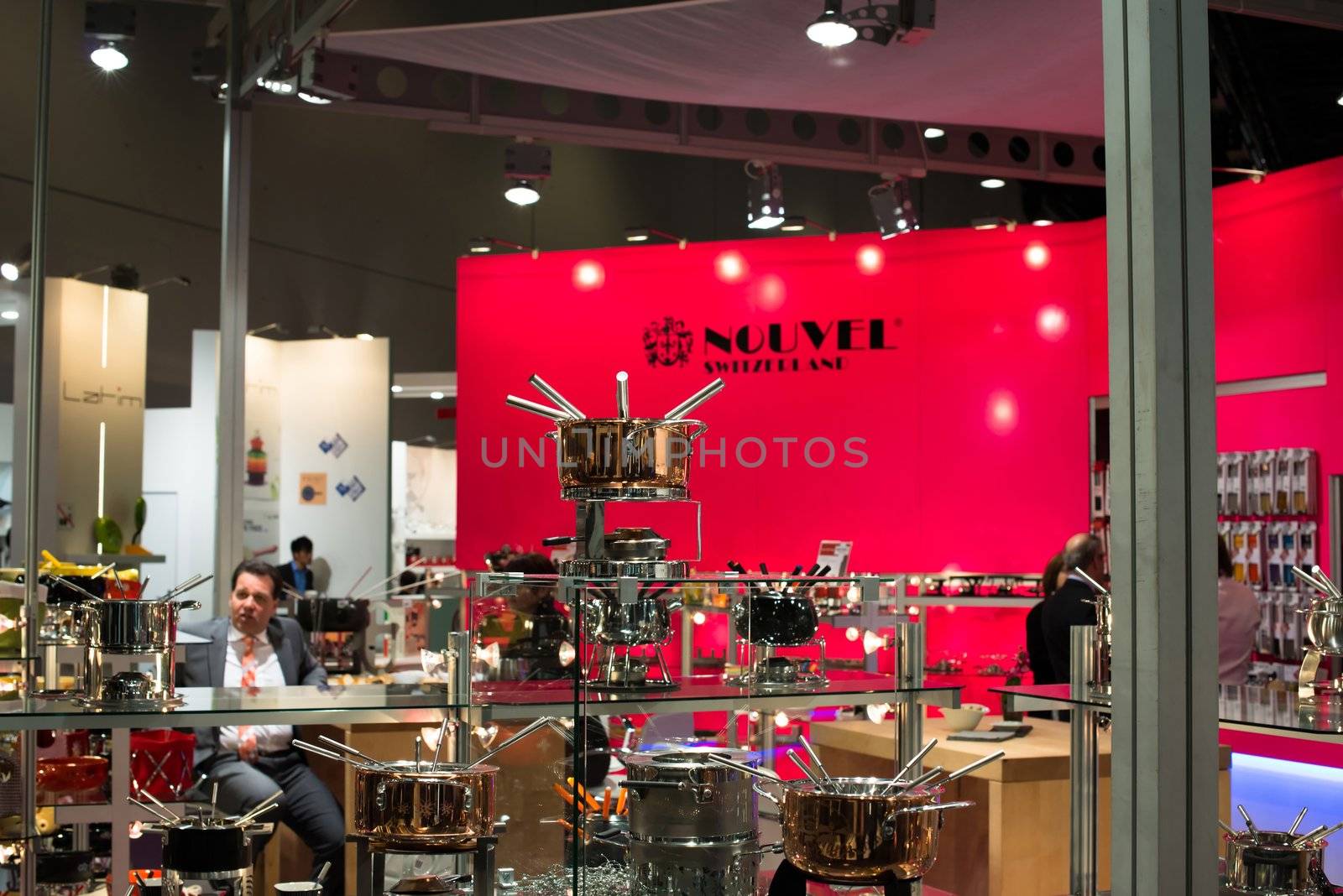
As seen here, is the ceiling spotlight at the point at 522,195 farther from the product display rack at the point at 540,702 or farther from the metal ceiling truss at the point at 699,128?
the product display rack at the point at 540,702

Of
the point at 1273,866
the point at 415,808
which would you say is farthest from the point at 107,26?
the point at 1273,866

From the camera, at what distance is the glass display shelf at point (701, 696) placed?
237 centimetres

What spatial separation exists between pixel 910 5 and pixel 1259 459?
416 cm

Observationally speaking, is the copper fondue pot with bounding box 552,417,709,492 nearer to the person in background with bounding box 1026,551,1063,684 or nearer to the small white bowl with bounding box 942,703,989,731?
the small white bowl with bounding box 942,703,989,731

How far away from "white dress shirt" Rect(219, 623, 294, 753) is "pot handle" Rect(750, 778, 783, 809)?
9.12 feet

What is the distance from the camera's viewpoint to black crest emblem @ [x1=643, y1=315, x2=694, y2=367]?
9.80m

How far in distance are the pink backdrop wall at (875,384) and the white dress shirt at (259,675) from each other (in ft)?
12.8

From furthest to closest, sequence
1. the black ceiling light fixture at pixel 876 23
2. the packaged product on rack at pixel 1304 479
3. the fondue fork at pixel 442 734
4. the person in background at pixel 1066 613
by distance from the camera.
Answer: the packaged product on rack at pixel 1304 479 → the black ceiling light fixture at pixel 876 23 → the person in background at pixel 1066 613 → the fondue fork at pixel 442 734

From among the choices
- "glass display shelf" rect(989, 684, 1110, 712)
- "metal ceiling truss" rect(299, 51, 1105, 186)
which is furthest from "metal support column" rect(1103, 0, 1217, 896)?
"metal ceiling truss" rect(299, 51, 1105, 186)

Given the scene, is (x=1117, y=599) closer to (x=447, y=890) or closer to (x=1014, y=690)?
(x=1014, y=690)

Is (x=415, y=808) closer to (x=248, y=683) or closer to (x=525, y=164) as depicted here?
(x=248, y=683)

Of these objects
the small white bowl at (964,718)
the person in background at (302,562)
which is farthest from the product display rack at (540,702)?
the person in background at (302,562)

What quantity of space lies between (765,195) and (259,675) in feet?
16.6

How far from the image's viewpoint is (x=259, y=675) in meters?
4.85
